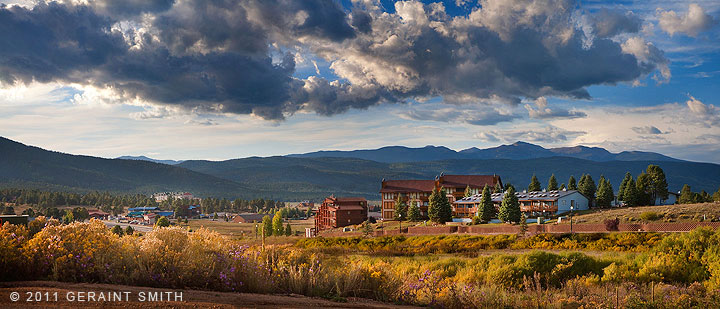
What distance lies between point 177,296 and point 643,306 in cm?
1034

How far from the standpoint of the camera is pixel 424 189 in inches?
3861

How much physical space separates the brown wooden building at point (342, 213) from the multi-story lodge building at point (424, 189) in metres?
5.93

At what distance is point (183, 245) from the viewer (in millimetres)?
12570

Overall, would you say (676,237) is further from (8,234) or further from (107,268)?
(8,234)

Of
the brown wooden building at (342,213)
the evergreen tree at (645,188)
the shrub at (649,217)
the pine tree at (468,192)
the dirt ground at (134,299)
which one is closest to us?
the dirt ground at (134,299)

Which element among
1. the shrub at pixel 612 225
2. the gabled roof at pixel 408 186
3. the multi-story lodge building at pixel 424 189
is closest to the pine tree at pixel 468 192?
the multi-story lodge building at pixel 424 189

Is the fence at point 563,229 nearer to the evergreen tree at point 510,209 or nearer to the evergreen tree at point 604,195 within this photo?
the evergreen tree at point 510,209

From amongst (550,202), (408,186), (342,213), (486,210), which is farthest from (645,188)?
(342,213)

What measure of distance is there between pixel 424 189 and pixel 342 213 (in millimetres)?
18587

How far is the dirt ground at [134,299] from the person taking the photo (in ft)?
27.3

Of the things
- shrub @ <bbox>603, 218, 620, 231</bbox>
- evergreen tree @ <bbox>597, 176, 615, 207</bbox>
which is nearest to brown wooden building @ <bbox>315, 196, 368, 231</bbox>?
evergreen tree @ <bbox>597, 176, 615, 207</bbox>

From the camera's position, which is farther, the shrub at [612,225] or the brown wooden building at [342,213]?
the brown wooden building at [342,213]

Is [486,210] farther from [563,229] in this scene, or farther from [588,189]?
[588,189]

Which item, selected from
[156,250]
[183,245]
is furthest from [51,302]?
[183,245]
